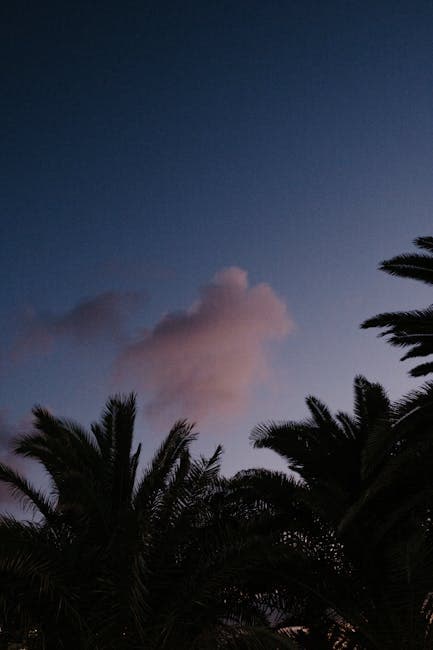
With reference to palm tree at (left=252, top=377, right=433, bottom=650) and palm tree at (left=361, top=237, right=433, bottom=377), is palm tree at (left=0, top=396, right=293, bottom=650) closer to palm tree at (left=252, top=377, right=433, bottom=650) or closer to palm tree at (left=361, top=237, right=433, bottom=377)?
palm tree at (left=252, top=377, right=433, bottom=650)

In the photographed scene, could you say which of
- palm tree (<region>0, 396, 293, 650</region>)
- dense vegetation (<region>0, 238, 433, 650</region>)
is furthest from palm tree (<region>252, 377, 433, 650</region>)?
palm tree (<region>0, 396, 293, 650</region>)

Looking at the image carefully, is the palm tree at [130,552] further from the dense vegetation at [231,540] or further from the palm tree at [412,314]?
the palm tree at [412,314]

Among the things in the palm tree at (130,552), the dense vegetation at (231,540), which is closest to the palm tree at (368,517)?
the dense vegetation at (231,540)

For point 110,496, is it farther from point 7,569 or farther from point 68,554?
point 7,569

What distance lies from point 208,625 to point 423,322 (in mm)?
6794

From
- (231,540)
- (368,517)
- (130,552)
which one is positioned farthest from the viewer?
(368,517)

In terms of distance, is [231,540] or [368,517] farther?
[368,517]

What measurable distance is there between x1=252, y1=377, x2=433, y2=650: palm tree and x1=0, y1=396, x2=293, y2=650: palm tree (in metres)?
1.19

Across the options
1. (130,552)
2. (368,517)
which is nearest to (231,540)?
(130,552)

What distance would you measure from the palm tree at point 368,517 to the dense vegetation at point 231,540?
0.03 meters

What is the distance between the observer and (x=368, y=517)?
1371 centimetres

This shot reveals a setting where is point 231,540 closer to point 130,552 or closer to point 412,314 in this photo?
point 130,552

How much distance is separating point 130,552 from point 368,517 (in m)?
5.97

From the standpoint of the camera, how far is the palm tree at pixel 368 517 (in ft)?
36.3
